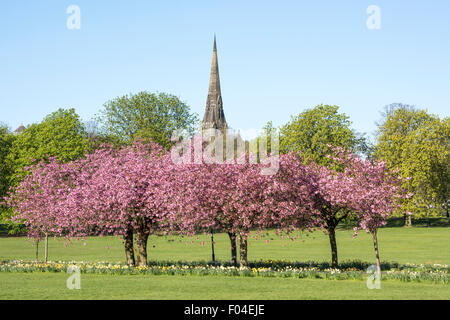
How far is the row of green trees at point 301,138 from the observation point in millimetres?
75000

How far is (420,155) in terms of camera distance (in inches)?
3029

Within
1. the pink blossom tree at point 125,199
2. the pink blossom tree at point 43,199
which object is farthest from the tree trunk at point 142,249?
the pink blossom tree at point 43,199

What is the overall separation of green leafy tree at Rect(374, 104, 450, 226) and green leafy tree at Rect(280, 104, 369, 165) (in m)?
6.17

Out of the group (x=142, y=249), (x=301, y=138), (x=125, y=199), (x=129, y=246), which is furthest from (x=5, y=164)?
(x=125, y=199)

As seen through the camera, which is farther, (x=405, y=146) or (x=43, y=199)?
(x=405, y=146)

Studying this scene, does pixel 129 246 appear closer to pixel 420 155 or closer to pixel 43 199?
pixel 43 199

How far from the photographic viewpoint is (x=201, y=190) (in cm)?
2831

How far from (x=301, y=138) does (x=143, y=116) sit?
2665 centimetres

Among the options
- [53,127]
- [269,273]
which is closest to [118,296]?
[269,273]

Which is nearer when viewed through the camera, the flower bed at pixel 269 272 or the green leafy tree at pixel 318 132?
the flower bed at pixel 269 272

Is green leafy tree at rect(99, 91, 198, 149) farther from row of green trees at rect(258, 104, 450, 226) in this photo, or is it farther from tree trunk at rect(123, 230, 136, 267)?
tree trunk at rect(123, 230, 136, 267)

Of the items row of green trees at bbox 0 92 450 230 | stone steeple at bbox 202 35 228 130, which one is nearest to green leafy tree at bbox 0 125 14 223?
row of green trees at bbox 0 92 450 230

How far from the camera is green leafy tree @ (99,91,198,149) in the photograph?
87.2 m

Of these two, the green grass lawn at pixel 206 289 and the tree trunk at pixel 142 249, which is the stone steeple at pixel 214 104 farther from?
the green grass lawn at pixel 206 289
